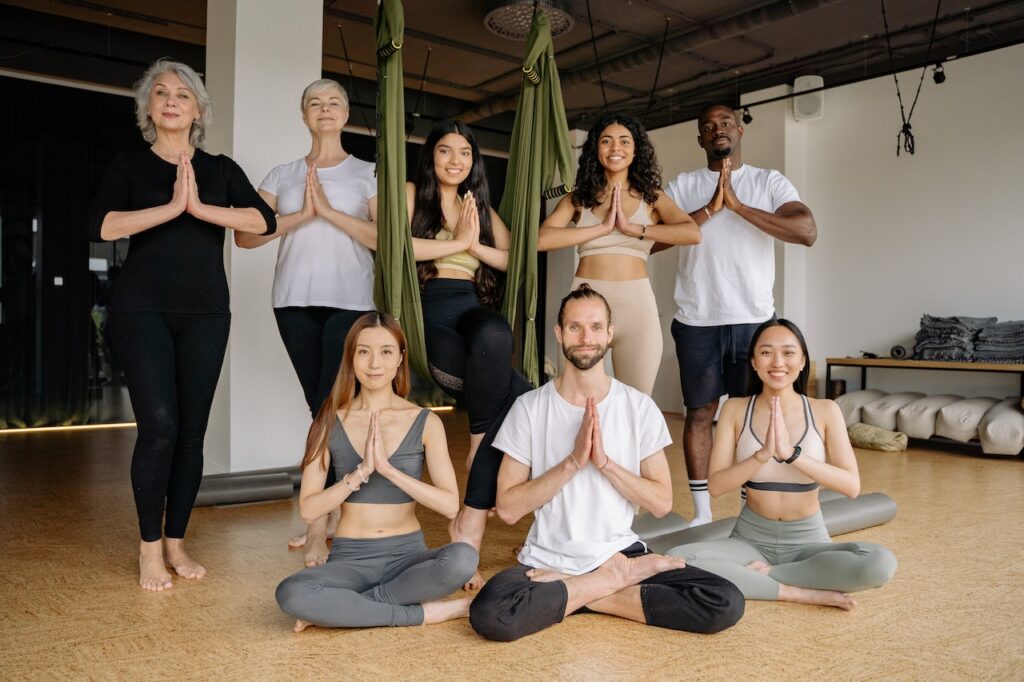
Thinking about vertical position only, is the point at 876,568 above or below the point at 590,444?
below

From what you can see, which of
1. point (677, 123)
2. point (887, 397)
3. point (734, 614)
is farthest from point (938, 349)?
point (734, 614)

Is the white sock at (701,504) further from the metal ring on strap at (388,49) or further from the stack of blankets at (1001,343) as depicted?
the stack of blankets at (1001,343)

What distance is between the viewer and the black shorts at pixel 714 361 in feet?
9.86

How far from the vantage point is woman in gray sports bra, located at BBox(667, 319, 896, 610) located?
2244mm

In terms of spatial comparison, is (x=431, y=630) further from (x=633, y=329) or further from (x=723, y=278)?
(x=723, y=278)

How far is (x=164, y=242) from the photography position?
2.44 metres

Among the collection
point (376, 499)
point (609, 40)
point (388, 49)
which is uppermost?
point (609, 40)

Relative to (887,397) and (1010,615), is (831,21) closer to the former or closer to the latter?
(887,397)

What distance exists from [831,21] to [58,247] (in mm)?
6717

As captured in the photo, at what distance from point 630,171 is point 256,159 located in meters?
2.25

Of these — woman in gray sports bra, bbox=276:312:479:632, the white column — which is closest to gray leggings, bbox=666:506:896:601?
woman in gray sports bra, bbox=276:312:479:632

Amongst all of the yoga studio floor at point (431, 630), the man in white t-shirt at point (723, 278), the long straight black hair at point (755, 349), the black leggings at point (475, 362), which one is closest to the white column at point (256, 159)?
the yoga studio floor at point (431, 630)

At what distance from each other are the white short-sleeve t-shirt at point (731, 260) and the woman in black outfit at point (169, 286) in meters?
1.65

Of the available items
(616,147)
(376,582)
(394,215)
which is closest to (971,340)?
(616,147)
